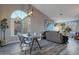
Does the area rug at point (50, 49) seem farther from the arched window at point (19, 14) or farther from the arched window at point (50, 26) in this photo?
the arched window at point (19, 14)

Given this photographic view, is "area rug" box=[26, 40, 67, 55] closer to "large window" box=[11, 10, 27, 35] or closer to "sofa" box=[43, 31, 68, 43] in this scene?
"sofa" box=[43, 31, 68, 43]

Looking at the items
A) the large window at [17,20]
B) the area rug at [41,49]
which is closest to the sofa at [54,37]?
the area rug at [41,49]

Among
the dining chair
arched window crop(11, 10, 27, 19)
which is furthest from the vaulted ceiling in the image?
the dining chair

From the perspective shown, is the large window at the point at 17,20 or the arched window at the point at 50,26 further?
the arched window at the point at 50,26

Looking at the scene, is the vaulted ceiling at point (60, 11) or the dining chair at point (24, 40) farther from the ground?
the vaulted ceiling at point (60, 11)

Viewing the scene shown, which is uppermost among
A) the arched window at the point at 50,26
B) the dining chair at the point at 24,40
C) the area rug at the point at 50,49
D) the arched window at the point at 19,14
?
the arched window at the point at 19,14

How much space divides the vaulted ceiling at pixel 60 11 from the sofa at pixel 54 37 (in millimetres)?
350

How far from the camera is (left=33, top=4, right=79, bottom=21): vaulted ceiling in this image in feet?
10.7

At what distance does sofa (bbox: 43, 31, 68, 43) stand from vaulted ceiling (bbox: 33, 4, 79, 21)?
35cm

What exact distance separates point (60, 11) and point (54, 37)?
63 cm

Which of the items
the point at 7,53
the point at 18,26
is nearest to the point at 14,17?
the point at 18,26

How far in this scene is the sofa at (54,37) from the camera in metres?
3.39

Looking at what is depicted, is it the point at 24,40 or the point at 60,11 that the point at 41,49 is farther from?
the point at 60,11
